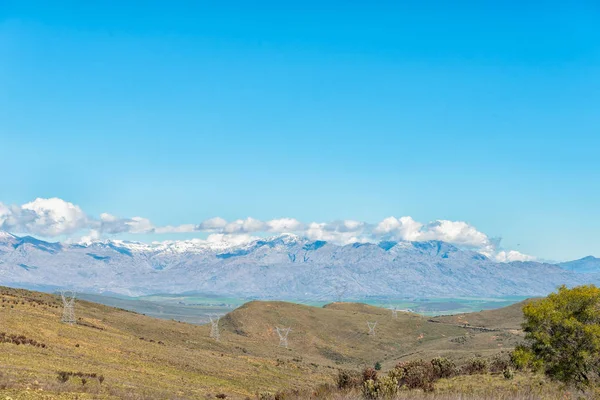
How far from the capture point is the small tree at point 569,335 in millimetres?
30938

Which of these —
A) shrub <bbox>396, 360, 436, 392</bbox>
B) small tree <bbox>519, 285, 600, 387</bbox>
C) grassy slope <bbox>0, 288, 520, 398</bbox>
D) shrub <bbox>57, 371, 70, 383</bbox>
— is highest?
small tree <bbox>519, 285, 600, 387</bbox>

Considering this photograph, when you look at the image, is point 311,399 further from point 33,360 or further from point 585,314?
point 33,360

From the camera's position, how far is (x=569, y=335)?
104 feet

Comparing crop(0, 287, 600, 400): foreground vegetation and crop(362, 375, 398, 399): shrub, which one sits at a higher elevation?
crop(362, 375, 398, 399): shrub

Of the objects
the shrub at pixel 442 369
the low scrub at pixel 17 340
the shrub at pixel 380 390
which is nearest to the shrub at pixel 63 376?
the low scrub at pixel 17 340

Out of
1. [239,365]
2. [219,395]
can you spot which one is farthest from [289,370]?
[219,395]

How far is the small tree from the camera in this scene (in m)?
30.9

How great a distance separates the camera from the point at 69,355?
48.9 metres

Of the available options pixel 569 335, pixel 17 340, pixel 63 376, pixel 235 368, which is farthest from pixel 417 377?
pixel 17 340

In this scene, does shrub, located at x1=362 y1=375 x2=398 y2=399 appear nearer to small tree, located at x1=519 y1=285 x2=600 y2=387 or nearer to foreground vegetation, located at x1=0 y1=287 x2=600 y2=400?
foreground vegetation, located at x1=0 y1=287 x2=600 y2=400

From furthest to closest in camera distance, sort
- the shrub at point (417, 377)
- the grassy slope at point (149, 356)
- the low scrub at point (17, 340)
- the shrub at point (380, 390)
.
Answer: the low scrub at point (17, 340) < the grassy slope at point (149, 356) < the shrub at point (417, 377) < the shrub at point (380, 390)

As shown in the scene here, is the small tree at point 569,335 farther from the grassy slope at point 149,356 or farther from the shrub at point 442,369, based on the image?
the grassy slope at point 149,356

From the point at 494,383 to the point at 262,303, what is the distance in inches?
5843

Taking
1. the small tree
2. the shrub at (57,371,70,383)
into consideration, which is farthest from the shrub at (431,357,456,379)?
the shrub at (57,371,70,383)
